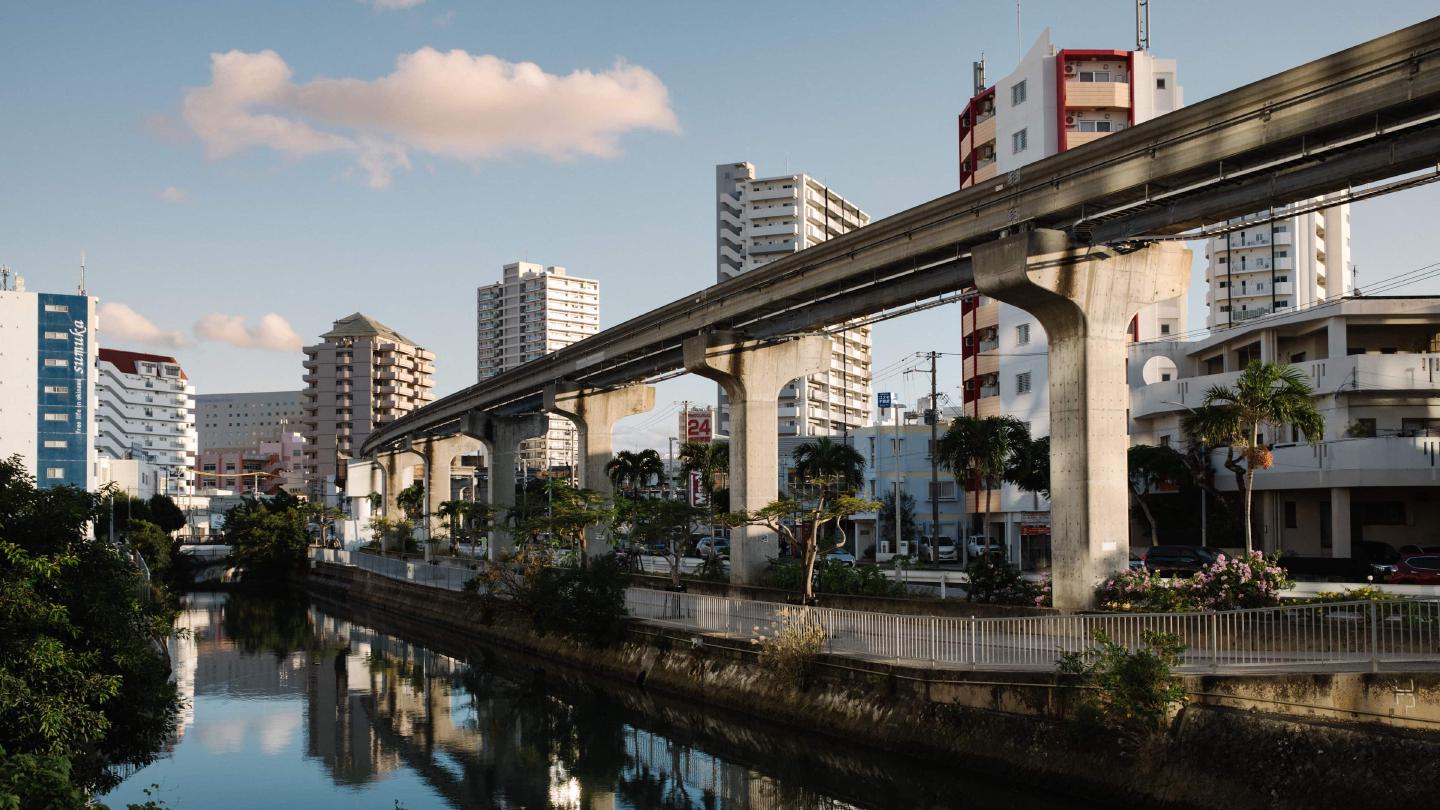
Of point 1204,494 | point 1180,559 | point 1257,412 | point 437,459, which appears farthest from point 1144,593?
point 437,459

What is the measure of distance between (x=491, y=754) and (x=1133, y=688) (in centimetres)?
1701

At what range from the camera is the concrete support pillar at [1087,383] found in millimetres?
25125

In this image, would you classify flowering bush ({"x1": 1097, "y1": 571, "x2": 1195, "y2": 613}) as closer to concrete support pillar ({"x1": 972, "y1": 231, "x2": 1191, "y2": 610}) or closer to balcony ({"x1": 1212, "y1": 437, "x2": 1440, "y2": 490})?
concrete support pillar ({"x1": 972, "y1": 231, "x2": 1191, "y2": 610})

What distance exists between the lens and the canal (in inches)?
924

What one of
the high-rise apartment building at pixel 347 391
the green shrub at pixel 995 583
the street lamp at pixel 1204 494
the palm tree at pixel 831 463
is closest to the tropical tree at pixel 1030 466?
the street lamp at pixel 1204 494

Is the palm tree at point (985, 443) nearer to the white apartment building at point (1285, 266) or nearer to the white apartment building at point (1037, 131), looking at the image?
the white apartment building at point (1037, 131)

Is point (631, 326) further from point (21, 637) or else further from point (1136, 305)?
point (21, 637)

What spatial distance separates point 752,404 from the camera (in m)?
40.2

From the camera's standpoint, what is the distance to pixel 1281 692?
57.7 ft

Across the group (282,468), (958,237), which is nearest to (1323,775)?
(958,237)

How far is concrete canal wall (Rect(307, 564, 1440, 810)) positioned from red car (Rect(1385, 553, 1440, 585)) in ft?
70.4

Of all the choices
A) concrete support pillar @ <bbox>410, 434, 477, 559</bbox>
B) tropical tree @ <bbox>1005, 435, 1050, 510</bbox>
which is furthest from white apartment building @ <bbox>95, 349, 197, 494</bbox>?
tropical tree @ <bbox>1005, 435, 1050, 510</bbox>

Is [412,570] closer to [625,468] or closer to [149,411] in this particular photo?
[625,468]

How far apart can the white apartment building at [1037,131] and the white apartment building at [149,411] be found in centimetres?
13030
